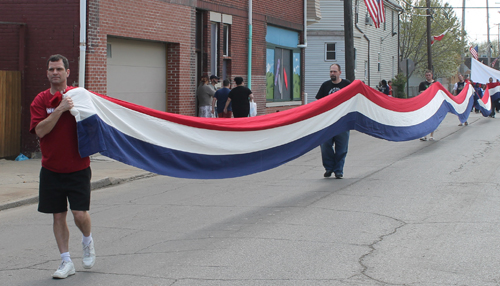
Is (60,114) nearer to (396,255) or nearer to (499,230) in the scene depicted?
(396,255)

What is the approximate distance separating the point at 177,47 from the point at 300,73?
36.2 ft

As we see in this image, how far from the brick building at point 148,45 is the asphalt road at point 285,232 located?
4752mm

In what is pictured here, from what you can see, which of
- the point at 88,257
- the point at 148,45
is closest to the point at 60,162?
the point at 88,257

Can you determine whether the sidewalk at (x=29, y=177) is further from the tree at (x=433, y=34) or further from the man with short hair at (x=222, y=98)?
Answer: the tree at (x=433, y=34)

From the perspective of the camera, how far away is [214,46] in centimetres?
2006

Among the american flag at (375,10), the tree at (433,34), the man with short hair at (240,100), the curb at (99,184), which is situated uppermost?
the tree at (433,34)

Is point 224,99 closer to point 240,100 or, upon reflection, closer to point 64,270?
point 240,100

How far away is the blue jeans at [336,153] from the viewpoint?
10766mm

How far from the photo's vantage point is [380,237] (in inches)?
261

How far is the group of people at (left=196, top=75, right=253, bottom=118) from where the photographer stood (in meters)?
16.2

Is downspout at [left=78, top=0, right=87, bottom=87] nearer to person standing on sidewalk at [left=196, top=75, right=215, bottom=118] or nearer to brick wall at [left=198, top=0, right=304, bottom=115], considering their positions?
person standing on sidewalk at [left=196, top=75, right=215, bottom=118]

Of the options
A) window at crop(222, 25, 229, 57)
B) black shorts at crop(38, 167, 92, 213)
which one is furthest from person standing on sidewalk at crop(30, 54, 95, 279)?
window at crop(222, 25, 229, 57)

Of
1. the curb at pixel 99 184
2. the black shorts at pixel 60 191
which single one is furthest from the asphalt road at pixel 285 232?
the black shorts at pixel 60 191

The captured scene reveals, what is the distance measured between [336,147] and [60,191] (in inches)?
250
